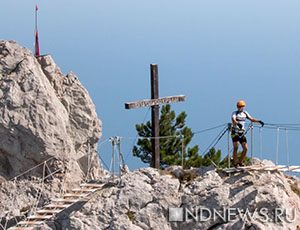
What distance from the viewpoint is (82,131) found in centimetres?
3709

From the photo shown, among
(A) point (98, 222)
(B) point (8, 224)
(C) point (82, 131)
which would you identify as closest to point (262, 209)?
(A) point (98, 222)

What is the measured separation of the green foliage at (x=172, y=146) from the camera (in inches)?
1635

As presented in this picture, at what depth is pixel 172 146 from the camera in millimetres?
42219

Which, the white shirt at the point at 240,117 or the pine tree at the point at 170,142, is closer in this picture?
the white shirt at the point at 240,117

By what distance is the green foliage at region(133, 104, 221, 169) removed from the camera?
41531 millimetres

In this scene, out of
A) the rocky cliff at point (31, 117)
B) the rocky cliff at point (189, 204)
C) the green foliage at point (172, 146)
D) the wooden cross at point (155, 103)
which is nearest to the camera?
the rocky cliff at point (189, 204)

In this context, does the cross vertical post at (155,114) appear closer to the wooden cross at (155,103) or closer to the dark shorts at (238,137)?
the wooden cross at (155,103)

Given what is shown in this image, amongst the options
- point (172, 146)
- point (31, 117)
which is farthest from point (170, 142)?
point (31, 117)

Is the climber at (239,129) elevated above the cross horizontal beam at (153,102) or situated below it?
below

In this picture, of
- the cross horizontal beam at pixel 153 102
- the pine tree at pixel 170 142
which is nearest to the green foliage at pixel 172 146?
the pine tree at pixel 170 142

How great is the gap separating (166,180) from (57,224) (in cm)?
394

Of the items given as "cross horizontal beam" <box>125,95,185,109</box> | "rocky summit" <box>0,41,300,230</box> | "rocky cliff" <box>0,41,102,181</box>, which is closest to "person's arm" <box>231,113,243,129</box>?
"rocky summit" <box>0,41,300,230</box>

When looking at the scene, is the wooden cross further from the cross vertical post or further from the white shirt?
the white shirt

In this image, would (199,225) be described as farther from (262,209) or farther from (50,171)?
(50,171)
